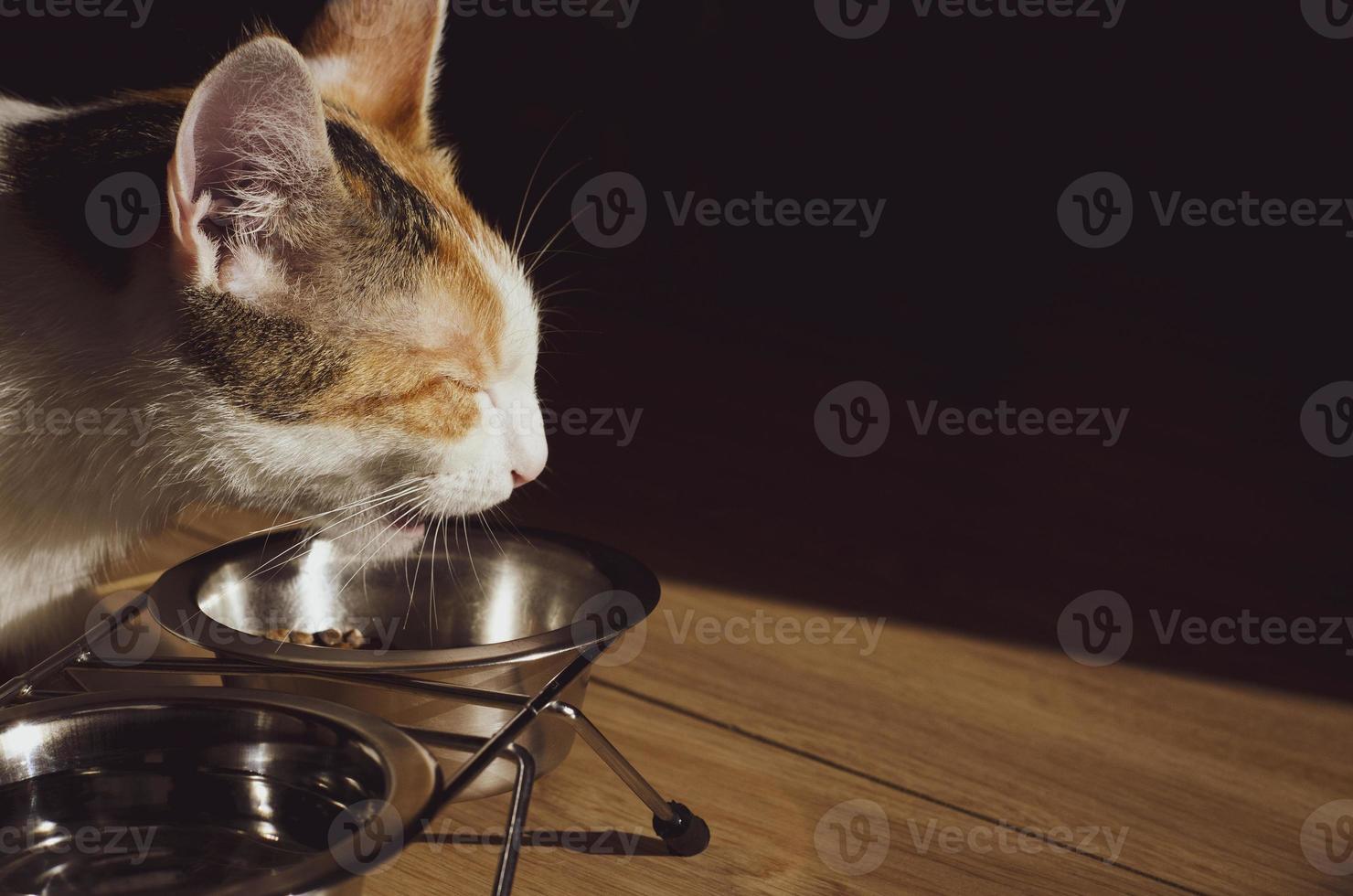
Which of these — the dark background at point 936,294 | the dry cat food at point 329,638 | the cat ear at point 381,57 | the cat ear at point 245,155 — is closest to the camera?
the cat ear at point 245,155

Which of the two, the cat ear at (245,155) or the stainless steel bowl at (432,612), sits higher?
the cat ear at (245,155)

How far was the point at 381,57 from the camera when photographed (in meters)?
1.06

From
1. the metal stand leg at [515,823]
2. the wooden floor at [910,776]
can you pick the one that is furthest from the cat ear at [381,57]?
the metal stand leg at [515,823]

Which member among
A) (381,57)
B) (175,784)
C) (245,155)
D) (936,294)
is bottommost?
(175,784)

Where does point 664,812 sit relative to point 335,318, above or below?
below

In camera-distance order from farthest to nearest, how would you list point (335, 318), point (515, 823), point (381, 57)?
point (381, 57) < point (335, 318) < point (515, 823)

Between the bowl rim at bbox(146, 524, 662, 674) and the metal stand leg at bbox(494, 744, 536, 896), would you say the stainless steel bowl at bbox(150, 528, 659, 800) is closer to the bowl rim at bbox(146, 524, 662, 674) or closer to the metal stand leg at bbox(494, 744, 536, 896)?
the bowl rim at bbox(146, 524, 662, 674)

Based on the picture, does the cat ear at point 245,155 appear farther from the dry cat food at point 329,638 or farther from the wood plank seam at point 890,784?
the wood plank seam at point 890,784

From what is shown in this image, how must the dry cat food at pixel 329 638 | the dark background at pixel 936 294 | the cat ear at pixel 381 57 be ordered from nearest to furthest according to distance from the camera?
the dry cat food at pixel 329 638, the cat ear at pixel 381 57, the dark background at pixel 936 294

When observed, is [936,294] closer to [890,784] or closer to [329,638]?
[890,784]

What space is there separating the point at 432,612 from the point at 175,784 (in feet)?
1.02

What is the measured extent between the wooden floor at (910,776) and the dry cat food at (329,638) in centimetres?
15

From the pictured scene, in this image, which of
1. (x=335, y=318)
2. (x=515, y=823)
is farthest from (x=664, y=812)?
(x=335, y=318)

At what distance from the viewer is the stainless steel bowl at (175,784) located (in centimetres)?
59
